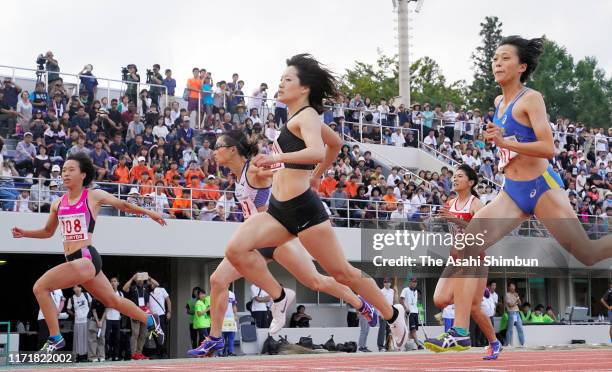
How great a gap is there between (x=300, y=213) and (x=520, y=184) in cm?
187

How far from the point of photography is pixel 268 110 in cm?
2930

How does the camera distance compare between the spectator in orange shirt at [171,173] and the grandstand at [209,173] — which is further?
the spectator in orange shirt at [171,173]

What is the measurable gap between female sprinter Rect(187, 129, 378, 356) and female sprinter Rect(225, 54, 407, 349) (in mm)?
367

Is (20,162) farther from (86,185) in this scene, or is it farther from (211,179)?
(86,185)

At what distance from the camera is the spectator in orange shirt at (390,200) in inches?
1045

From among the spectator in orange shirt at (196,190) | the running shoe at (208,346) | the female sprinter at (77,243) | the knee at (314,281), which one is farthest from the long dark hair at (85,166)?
the spectator in orange shirt at (196,190)

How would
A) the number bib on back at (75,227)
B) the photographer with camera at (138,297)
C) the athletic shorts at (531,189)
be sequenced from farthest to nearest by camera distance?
the photographer with camera at (138,297)
the number bib on back at (75,227)
the athletic shorts at (531,189)

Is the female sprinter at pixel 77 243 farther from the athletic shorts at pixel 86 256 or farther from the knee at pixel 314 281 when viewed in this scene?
the knee at pixel 314 281

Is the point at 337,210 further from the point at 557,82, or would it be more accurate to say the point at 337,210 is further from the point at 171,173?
the point at 557,82

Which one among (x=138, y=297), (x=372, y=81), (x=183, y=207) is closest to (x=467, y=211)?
(x=138, y=297)

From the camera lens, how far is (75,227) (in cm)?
1181

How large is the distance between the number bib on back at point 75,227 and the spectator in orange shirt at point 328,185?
1443 centimetres

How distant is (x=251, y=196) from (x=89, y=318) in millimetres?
10948

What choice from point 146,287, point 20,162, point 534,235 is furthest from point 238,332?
point 534,235
